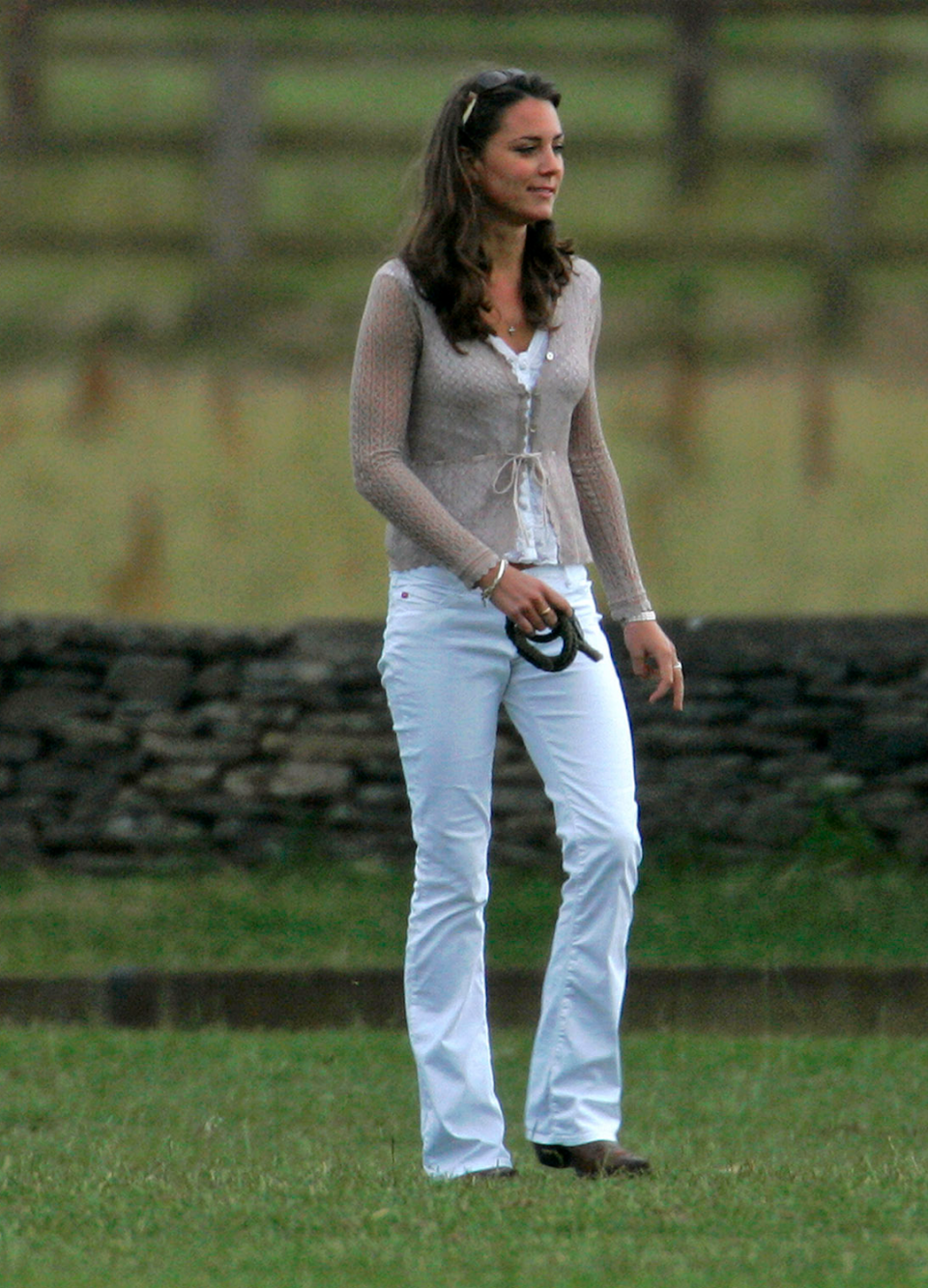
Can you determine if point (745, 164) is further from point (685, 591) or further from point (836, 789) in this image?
point (836, 789)

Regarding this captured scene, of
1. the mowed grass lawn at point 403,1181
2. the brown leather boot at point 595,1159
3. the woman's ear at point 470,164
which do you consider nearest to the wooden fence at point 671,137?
the mowed grass lawn at point 403,1181

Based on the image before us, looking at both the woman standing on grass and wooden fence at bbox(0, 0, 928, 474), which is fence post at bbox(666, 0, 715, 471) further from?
the woman standing on grass

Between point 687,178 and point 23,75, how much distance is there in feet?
8.84

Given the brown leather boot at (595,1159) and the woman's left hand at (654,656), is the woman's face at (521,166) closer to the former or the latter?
the woman's left hand at (654,656)

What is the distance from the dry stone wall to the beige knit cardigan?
15.3 ft

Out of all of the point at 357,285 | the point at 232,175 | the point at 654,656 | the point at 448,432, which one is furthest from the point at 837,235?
Result: the point at 448,432

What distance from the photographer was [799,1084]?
6.46 m

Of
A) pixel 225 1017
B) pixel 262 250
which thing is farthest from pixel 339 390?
pixel 225 1017

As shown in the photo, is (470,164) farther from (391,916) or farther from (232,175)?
(232,175)

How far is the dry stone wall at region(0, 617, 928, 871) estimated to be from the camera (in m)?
9.05

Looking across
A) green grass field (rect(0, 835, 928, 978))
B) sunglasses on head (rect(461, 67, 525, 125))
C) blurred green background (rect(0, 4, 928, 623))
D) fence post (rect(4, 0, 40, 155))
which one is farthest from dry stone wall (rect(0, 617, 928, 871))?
sunglasses on head (rect(461, 67, 525, 125))

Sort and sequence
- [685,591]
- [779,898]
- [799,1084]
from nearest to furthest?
[799,1084] < [779,898] < [685,591]

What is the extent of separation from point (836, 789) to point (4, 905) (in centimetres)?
314

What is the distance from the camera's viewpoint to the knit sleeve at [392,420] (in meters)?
4.14
